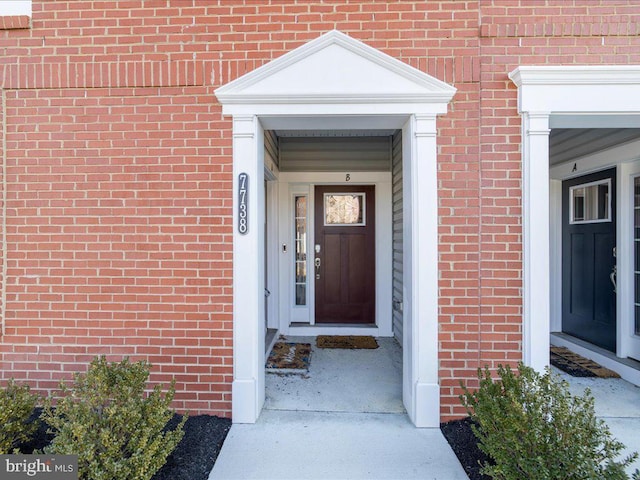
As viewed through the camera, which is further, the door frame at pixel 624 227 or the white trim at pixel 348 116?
the door frame at pixel 624 227

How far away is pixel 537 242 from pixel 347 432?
84.5 inches

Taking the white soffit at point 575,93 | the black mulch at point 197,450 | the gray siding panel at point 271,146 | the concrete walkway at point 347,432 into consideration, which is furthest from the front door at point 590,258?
the black mulch at point 197,450

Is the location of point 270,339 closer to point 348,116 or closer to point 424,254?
point 424,254

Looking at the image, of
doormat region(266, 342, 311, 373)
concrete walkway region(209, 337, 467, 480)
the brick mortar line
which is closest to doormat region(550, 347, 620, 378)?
concrete walkway region(209, 337, 467, 480)

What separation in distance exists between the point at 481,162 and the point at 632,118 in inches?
51.6

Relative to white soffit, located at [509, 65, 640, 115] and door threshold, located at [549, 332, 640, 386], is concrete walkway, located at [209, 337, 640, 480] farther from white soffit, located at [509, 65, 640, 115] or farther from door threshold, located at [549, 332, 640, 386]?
white soffit, located at [509, 65, 640, 115]

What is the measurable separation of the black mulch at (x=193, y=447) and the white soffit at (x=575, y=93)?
3.56 meters

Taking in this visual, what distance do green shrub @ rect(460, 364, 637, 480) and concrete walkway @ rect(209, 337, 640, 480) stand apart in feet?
1.59

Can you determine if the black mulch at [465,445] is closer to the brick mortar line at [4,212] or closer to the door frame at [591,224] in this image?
the door frame at [591,224]

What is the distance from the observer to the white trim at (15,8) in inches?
119

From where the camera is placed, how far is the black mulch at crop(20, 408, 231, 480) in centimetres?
231

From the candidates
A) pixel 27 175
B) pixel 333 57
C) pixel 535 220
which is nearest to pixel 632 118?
pixel 535 220

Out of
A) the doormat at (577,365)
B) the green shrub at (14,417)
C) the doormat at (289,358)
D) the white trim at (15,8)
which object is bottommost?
the doormat at (577,365)

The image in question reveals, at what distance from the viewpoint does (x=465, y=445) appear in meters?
2.62
